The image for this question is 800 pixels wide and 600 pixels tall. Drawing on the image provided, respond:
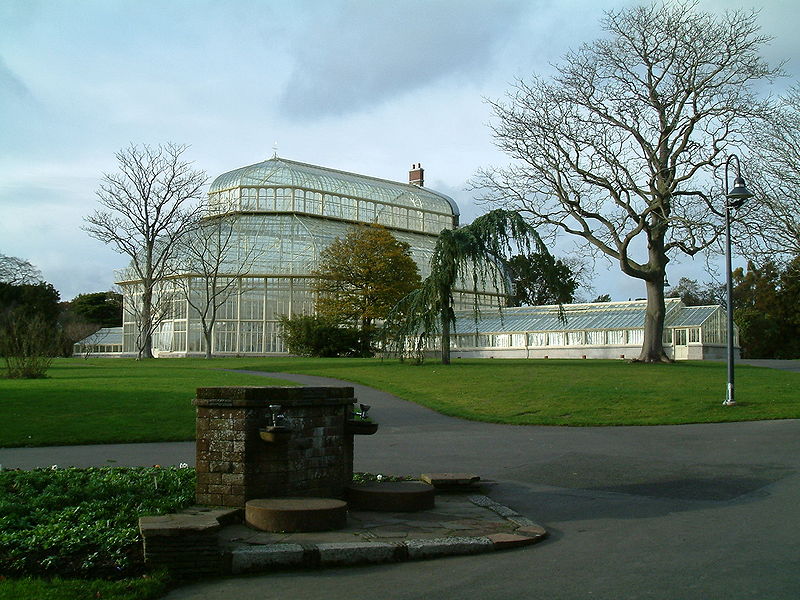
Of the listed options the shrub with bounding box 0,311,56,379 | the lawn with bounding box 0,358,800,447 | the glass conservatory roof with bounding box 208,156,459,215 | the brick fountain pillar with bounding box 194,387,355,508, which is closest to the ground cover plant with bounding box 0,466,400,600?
the brick fountain pillar with bounding box 194,387,355,508

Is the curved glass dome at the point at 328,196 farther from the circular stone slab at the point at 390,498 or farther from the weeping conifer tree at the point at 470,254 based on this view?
the circular stone slab at the point at 390,498

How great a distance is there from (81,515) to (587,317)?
47.9 metres

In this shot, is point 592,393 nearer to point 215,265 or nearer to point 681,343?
point 681,343

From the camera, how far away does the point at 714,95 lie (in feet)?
103

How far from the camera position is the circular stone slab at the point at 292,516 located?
6641 mm

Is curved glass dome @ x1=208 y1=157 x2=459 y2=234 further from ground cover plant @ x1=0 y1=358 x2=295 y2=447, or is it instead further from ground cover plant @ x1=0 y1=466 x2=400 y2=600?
ground cover plant @ x1=0 y1=466 x2=400 y2=600

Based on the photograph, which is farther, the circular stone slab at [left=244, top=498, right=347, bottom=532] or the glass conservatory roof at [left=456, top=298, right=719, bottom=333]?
the glass conservatory roof at [left=456, top=298, right=719, bottom=333]

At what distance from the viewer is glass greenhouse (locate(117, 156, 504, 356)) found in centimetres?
5681

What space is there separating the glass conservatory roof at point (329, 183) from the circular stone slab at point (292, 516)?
55298 millimetres

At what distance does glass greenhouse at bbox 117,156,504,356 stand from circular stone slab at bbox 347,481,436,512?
4377 cm

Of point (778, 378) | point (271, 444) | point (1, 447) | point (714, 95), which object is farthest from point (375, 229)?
point (271, 444)

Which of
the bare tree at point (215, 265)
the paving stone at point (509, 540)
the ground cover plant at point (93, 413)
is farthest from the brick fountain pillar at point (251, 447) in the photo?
the bare tree at point (215, 265)

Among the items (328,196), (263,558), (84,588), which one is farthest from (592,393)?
(328,196)

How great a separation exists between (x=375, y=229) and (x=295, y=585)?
47392 millimetres
